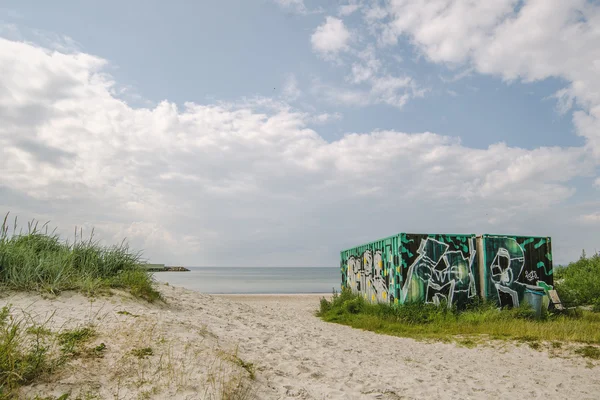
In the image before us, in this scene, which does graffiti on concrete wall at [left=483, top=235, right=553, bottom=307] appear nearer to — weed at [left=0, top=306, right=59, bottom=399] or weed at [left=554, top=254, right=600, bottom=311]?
weed at [left=554, top=254, right=600, bottom=311]

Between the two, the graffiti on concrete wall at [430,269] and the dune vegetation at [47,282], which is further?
the graffiti on concrete wall at [430,269]

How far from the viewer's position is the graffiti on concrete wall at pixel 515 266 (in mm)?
13844

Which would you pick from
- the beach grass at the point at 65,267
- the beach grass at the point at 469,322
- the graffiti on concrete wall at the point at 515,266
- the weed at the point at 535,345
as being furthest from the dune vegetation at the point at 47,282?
the graffiti on concrete wall at the point at 515,266

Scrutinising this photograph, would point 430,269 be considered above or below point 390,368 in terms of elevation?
above

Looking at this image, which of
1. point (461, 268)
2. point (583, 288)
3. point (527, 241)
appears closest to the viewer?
point (461, 268)

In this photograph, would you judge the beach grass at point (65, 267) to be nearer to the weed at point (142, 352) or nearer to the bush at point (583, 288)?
the weed at point (142, 352)

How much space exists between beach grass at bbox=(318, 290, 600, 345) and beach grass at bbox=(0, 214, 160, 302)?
6.75 meters

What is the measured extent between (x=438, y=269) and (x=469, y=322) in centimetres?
207

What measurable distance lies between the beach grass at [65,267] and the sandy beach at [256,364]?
0.32m

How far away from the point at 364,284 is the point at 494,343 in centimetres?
785

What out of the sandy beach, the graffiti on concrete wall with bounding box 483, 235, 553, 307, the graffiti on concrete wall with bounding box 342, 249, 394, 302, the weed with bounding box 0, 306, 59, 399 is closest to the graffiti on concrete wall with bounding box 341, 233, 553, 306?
the graffiti on concrete wall with bounding box 483, 235, 553, 307

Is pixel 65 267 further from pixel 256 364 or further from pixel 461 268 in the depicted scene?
pixel 461 268

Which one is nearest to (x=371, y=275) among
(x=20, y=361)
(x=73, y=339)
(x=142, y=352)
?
(x=142, y=352)

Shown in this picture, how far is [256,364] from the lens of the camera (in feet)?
19.2
